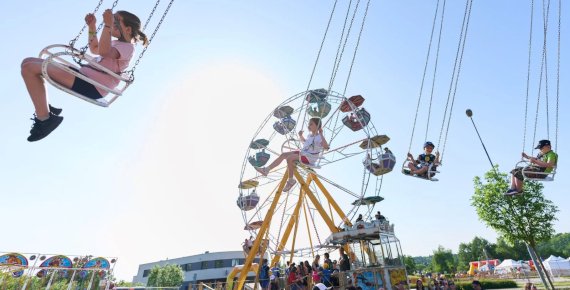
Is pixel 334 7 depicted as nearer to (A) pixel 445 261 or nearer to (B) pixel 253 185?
(B) pixel 253 185

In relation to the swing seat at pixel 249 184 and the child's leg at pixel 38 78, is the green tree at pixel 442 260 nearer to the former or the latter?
the swing seat at pixel 249 184

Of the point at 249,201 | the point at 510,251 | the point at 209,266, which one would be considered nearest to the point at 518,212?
the point at 249,201

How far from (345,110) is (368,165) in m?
3.60

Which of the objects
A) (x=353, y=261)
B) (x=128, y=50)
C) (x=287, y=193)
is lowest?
(x=353, y=261)

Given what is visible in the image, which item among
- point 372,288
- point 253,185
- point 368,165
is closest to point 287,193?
point 253,185

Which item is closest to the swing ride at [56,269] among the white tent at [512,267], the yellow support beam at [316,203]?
the yellow support beam at [316,203]

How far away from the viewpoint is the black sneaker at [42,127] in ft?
14.5

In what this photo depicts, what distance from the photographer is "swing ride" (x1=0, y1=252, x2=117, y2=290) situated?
13.8 meters

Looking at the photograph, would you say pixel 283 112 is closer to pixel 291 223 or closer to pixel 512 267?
pixel 291 223

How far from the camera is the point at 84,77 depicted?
3.93m

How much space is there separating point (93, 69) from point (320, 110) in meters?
12.4

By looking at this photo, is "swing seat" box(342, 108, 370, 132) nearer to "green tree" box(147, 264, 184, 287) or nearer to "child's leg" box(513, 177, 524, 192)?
"child's leg" box(513, 177, 524, 192)

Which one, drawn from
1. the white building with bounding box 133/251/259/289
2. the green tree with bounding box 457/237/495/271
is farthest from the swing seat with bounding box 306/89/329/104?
the green tree with bounding box 457/237/495/271

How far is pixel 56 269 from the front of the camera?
1470 centimetres
